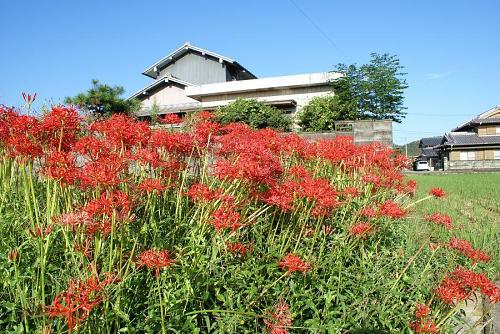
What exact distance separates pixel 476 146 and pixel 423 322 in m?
46.4

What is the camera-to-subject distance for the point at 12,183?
2.39m

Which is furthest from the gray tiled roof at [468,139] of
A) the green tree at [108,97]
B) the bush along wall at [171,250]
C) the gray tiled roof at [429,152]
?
the bush along wall at [171,250]

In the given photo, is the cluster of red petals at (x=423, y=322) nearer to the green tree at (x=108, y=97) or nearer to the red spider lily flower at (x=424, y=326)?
the red spider lily flower at (x=424, y=326)

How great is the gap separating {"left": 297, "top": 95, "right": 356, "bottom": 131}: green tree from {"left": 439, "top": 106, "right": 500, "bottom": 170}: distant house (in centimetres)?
2350

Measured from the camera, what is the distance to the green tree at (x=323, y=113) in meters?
23.5

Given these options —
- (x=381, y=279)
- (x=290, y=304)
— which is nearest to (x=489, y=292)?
(x=381, y=279)

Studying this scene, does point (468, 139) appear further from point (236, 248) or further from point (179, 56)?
point (236, 248)

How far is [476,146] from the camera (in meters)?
42.1

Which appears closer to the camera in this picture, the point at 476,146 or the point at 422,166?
the point at 476,146

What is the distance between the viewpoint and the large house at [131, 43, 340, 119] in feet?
98.4

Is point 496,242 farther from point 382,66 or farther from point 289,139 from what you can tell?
point 382,66

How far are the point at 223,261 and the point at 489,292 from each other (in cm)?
129

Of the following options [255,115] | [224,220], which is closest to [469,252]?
[224,220]

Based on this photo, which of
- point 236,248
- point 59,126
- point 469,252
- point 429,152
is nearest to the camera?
point 59,126
